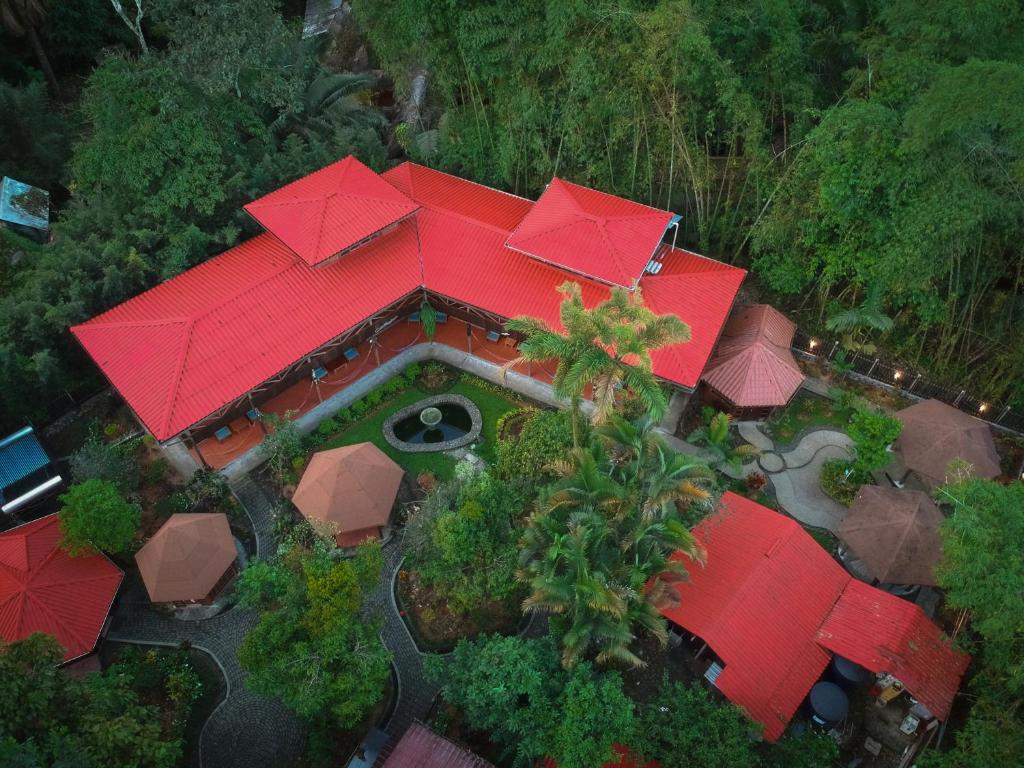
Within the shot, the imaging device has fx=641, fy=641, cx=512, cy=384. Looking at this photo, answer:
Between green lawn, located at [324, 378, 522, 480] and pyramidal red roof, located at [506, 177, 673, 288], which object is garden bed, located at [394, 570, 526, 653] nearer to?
green lawn, located at [324, 378, 522, 480]

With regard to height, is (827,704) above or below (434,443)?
above

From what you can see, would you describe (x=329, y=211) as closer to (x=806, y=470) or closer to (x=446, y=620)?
(x=446, y=620)

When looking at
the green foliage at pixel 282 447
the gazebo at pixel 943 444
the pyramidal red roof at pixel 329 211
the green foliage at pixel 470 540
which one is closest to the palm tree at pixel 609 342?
the green foliage at pixel 470 540

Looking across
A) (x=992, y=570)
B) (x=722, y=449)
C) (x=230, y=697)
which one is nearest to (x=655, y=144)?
(x=722, y=449)

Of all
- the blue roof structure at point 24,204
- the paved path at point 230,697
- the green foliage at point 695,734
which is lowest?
the paved path at point 230,697

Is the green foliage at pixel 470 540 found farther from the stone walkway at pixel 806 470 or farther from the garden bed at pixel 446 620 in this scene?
the stone walkway at pixel 806 470

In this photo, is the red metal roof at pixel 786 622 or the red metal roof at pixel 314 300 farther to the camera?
the red metal roof at pixel 314 300

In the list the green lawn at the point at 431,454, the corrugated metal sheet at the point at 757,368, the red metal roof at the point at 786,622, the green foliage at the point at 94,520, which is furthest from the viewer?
the green lawn at the point at 431,454

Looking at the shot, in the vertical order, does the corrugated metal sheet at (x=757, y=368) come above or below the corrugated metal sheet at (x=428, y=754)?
above
